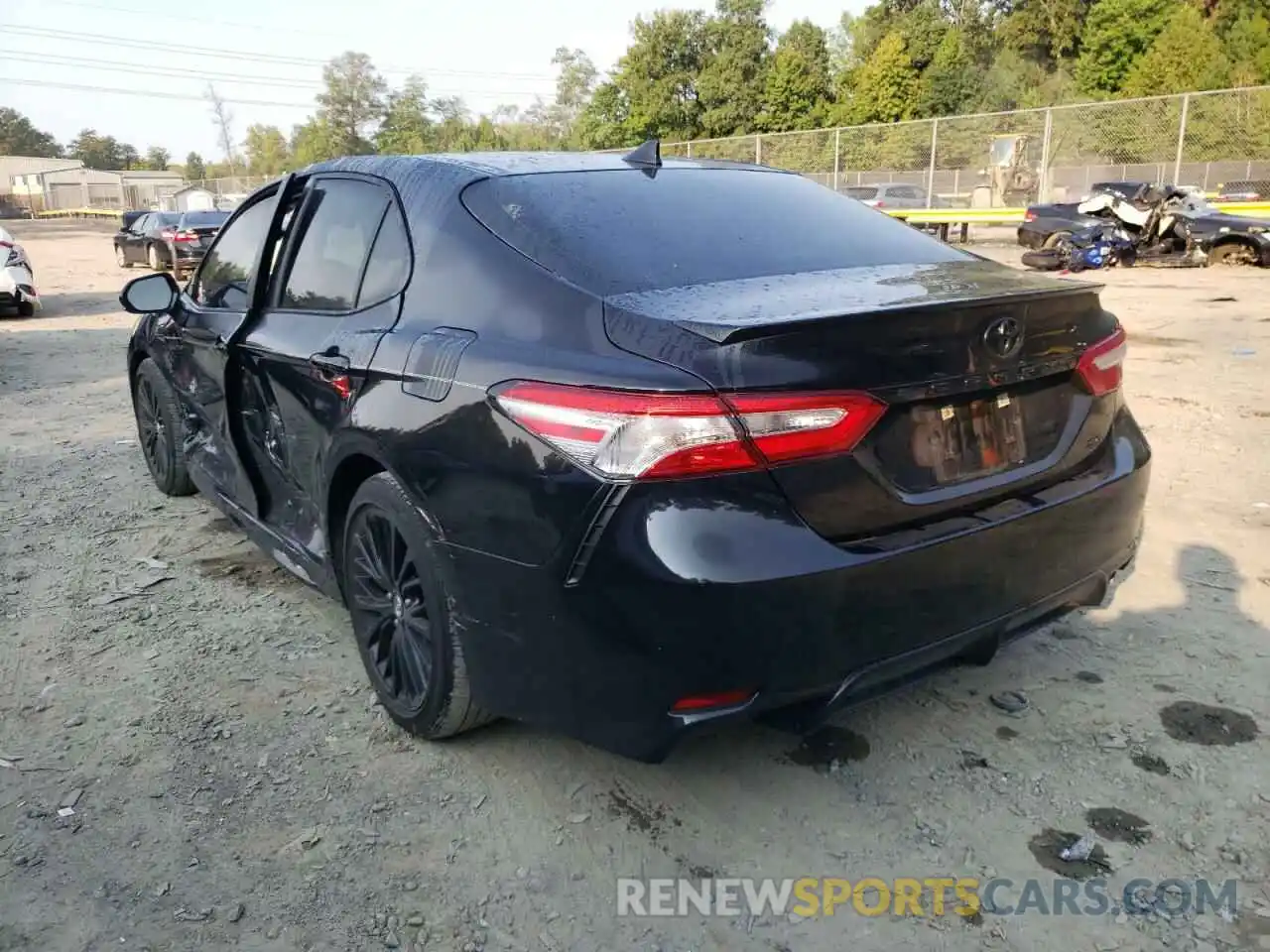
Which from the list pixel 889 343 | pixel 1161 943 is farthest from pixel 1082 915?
pixel 889 343

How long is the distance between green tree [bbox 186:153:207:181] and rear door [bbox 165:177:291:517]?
116 metres

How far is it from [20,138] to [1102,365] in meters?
133

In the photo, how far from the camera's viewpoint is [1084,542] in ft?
8.58

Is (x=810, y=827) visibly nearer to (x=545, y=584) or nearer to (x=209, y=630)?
(x=545, y=584)

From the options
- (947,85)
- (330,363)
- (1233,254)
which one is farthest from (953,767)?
(947,85)

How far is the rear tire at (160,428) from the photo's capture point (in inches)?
193

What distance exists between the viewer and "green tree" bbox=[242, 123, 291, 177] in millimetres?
106000

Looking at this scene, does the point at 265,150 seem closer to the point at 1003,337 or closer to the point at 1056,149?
the point at 1056,149

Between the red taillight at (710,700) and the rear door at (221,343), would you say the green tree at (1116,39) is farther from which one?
the red taillight at (710,700)

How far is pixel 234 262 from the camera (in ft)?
13.5

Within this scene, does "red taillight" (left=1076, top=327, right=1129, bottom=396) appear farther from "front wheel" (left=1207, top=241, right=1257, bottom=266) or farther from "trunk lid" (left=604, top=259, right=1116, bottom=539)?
"front wheel" (left=1207, top=241, right=1257, bottom=266)

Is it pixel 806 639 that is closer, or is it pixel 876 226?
pixel 806 639

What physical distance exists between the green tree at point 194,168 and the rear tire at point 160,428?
114538 millimetres

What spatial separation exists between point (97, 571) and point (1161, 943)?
4.20m
